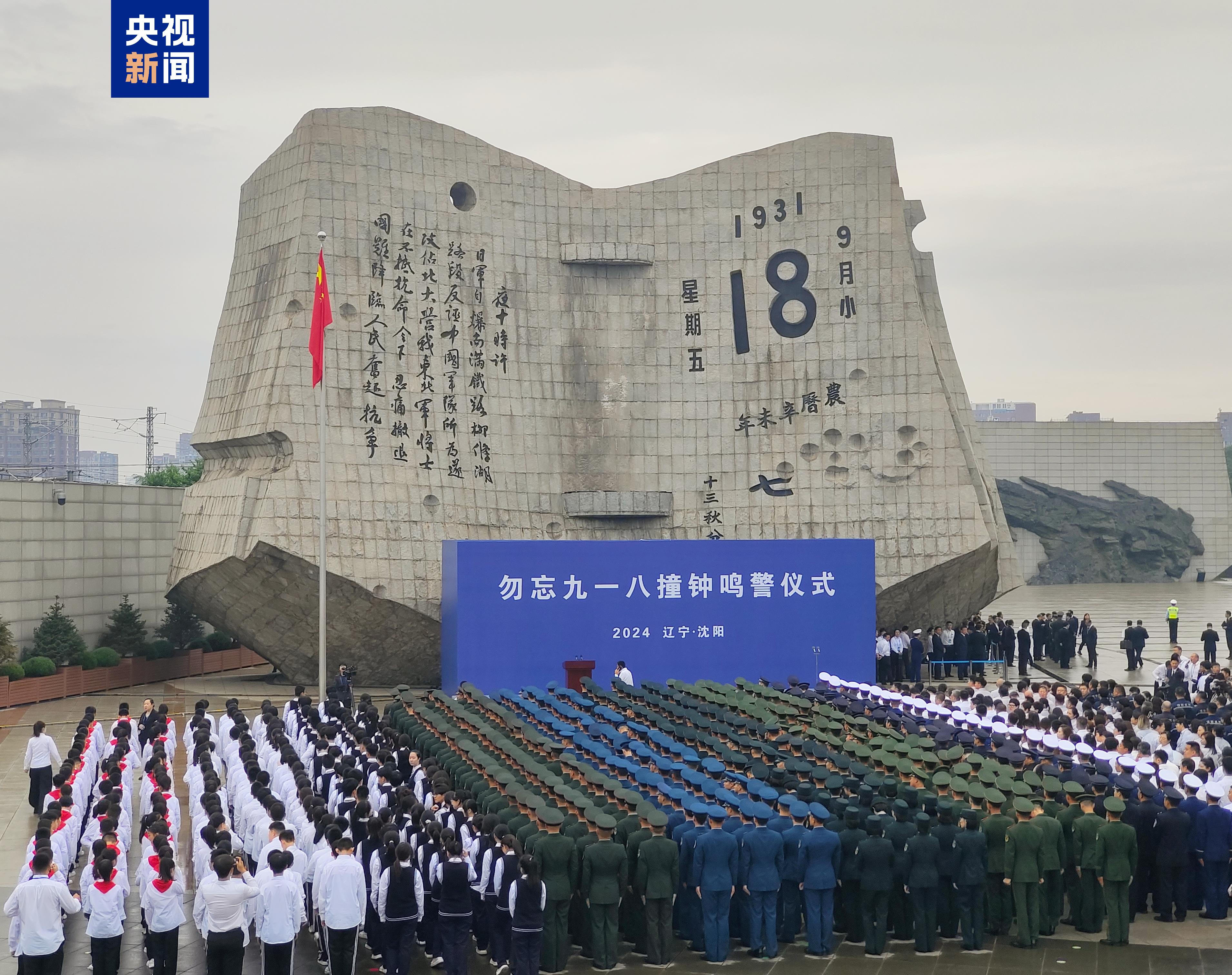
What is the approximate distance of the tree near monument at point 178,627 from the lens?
3581 cm

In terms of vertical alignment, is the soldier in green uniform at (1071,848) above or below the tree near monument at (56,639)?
below

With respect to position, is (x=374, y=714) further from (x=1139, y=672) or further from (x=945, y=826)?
(x=1139, y=672)

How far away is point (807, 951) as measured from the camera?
14.0m

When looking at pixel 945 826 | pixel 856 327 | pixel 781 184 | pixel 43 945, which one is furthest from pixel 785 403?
pixel 43 945

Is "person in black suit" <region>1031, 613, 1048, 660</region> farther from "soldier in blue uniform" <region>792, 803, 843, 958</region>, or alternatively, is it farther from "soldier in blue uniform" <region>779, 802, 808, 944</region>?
"soldier in blue uniform" <region>792, 803, 843, 958</region>

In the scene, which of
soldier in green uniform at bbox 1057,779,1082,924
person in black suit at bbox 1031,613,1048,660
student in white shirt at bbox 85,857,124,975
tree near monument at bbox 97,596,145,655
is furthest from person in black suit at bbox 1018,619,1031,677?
student in white shirt at bbox 85,857,124,975

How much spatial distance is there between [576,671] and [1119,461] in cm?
4568

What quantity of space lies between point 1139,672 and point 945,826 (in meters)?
21.3

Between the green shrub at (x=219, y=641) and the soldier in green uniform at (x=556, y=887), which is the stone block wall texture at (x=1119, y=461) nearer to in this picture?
the green shrub at (x=219, y=641)

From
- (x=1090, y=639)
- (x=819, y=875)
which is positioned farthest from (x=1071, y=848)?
(x=1090, y=639)

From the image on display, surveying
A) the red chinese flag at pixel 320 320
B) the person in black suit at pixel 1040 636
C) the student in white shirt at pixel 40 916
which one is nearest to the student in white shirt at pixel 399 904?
the student in white shirt at pixel 40 916

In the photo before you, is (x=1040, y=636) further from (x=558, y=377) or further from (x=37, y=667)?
(x=37, y=667)

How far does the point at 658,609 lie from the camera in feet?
97.3

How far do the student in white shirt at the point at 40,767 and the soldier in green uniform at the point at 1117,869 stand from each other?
1424cm
